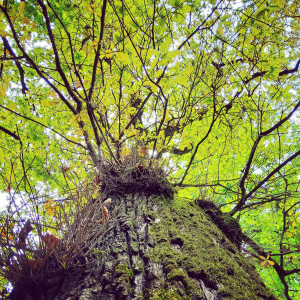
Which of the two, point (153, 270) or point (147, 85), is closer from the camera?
point (153, 270)

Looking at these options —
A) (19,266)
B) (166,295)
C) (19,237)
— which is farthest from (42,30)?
(166,295)

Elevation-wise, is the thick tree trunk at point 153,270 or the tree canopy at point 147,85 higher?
the tree canopy at point 147,85

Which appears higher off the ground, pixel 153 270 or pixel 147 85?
pixel 147 85

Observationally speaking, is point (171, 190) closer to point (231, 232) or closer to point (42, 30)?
point (231, 232)

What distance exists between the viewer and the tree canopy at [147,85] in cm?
216

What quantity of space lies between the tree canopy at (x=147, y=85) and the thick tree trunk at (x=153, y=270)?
746mm

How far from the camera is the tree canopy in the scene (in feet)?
7.10

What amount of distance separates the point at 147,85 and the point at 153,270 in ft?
7.38

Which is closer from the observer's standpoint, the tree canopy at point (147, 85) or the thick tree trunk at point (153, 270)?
the thick tree trunk at point (153, 270)

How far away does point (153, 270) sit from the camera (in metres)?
1.45

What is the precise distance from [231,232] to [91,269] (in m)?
2.15

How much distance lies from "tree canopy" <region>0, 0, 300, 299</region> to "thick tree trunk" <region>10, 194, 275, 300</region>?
746mm

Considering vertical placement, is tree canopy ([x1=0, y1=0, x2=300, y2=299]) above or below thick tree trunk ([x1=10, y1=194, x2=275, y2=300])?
above

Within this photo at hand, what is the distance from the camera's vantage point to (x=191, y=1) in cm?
212
